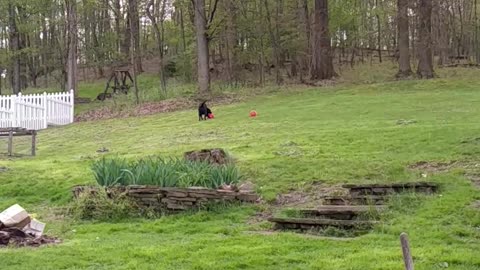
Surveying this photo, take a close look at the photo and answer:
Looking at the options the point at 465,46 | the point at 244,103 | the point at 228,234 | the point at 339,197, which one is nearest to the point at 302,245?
the point at 228,234

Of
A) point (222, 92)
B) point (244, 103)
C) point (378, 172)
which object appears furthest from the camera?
point (222, 92)

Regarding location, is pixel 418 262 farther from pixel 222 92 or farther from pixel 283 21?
pixel 283 21

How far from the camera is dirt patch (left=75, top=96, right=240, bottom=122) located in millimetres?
25109

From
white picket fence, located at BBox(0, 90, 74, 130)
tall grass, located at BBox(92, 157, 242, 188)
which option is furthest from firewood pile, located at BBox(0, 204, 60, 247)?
white picket fence, located at BBox(0, 90, 74, 130)

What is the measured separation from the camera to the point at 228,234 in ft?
24.1

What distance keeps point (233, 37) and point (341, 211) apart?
27215mm

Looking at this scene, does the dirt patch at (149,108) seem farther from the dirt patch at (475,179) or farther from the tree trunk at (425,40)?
the dirt patch at (475,179)

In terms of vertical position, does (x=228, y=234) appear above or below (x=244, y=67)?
below

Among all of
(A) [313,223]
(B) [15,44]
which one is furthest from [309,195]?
(B) [15,44]

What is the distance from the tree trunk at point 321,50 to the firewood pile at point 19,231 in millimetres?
21973

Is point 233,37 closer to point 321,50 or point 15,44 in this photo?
point 321,50

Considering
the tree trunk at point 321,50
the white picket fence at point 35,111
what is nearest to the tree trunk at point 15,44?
the white picket fence at point 35,111

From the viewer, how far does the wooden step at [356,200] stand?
326 inches

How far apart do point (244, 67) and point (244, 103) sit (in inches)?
536
